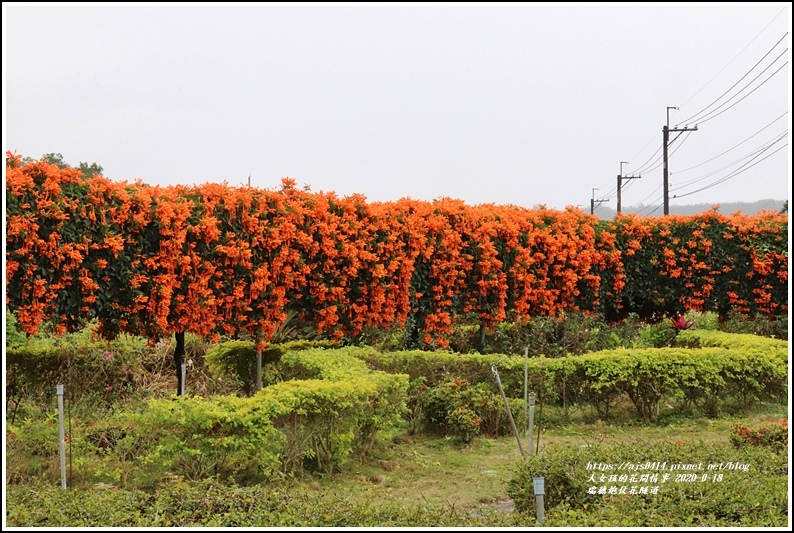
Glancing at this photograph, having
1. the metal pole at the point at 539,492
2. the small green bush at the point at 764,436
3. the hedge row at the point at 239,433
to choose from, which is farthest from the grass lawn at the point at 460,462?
the metal pole at the point at 539,492

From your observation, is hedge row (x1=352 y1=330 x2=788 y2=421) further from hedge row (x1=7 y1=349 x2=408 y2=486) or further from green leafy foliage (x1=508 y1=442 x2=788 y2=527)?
green leafy foliage (x1=508 y1=442 x2=788 y2=527)

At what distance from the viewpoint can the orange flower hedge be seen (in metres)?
5.86

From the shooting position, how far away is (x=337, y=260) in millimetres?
7449

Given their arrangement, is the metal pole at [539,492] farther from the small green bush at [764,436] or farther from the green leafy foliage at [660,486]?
the small green bush at [764,436]

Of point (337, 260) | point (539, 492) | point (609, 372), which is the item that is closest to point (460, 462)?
point (337, 260)

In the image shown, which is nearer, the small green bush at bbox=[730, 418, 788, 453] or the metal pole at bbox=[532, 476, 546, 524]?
the metal pole at bbox=[532, 476, 546, 524]

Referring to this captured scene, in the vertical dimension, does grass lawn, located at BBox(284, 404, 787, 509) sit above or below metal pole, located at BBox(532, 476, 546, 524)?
below

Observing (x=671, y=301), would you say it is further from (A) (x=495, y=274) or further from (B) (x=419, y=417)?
(B) (x=419, y=417)

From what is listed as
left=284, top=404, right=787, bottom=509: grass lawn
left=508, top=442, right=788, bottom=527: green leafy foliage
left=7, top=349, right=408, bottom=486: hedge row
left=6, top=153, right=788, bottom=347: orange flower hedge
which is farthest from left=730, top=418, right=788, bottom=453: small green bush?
left=7, top=349, right=408, bottom=486: hedge row

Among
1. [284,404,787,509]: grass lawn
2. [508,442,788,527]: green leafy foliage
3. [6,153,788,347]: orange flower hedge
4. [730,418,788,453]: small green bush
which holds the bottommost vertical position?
[284,404,787,509]: grass lawn

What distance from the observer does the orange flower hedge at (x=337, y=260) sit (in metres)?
5.86

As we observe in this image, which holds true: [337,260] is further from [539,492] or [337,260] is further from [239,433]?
[539,492]

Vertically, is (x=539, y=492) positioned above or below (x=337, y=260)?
below

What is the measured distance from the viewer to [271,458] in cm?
572
